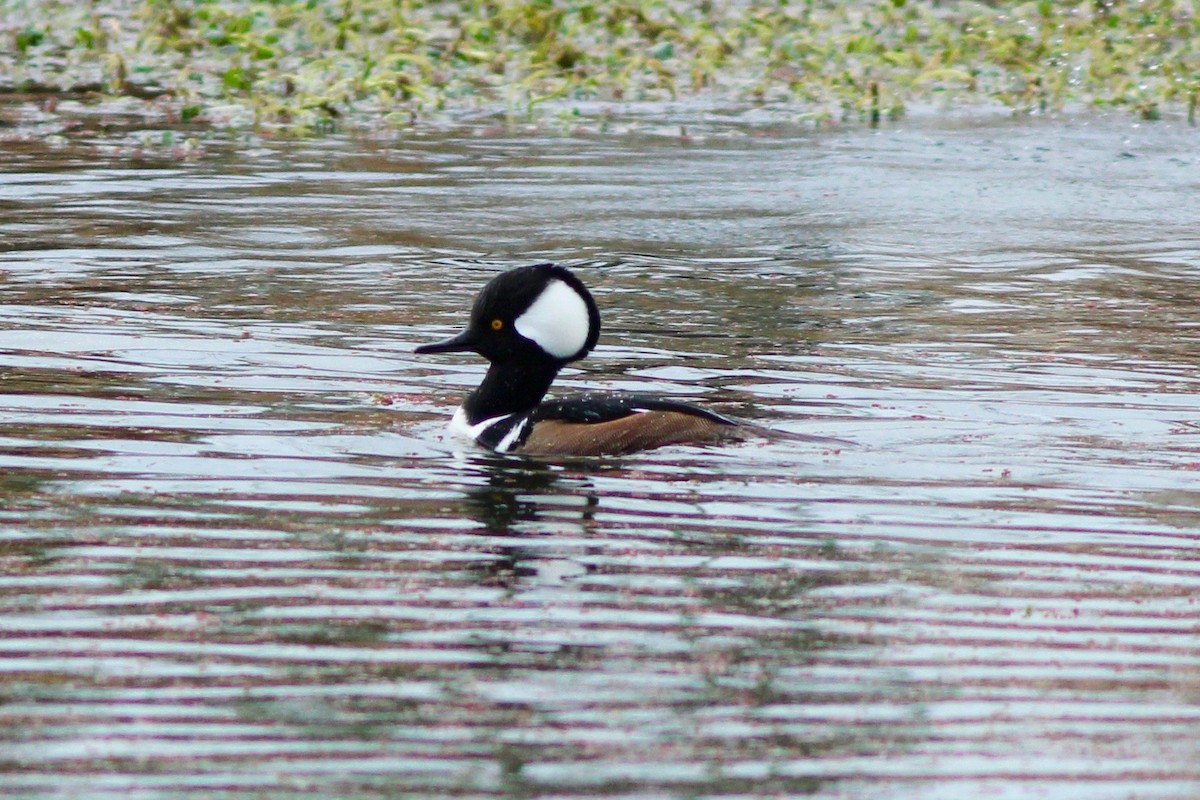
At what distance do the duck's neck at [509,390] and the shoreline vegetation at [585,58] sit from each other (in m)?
10.1

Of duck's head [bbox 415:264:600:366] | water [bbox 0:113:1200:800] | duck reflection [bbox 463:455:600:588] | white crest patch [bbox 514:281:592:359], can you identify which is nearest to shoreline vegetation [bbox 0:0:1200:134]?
water [bbox 0:113:1200:800]

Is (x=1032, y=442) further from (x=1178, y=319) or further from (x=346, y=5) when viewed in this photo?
(x=346, y=5)

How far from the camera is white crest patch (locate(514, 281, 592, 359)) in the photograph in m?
8.51

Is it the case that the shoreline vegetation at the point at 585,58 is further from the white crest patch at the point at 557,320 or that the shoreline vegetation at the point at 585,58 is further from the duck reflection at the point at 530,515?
the duck reflection at the point at 530,515

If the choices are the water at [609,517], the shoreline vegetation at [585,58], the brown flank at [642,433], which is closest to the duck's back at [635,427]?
the brown flank at [642,433]

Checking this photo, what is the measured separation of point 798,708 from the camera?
5129 millimetres

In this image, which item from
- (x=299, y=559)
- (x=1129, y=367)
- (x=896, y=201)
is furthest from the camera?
(x=896, y=201)

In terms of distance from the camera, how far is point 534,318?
8.57m

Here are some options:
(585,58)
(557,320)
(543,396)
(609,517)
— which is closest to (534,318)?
(557,320)

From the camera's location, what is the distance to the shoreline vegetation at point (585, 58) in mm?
19516

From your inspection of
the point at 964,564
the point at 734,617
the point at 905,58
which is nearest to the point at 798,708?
the point at 734,617

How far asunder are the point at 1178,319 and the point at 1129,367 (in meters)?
1.55

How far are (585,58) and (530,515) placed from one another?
13934mm

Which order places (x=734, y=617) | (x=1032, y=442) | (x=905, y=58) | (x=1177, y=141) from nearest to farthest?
(x=734, y=617) → (x=1032, y=442) → (x=1177, y=141) → (x=905, y=58)
